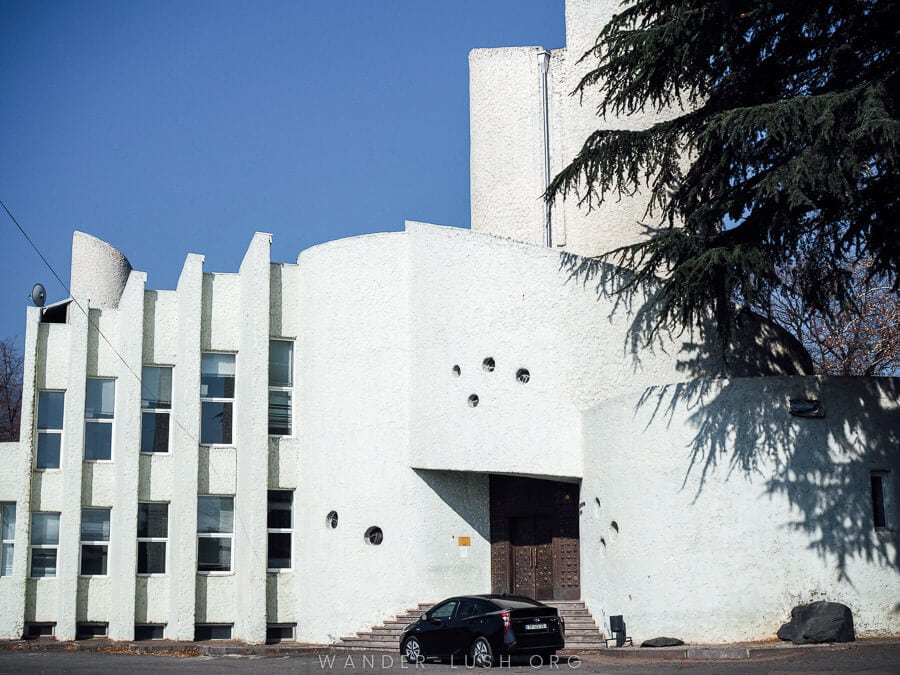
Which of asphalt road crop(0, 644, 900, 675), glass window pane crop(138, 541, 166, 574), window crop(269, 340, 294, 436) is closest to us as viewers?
asphalt road crop(0, 644, 900, 675)

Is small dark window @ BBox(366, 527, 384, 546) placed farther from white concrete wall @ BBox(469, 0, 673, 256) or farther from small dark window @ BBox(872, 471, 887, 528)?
small dark window @ BBox(872, 471, 887, 528)

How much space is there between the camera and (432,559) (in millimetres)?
24875

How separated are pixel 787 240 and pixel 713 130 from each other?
2724mm

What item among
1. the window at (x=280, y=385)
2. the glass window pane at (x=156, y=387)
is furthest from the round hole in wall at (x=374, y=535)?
the glass window pane at (x=156, y=387)

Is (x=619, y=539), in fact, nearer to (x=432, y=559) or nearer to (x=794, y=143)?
(x=432, y=559)

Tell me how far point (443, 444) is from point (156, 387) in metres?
8.11

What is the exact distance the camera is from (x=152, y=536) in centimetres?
2744

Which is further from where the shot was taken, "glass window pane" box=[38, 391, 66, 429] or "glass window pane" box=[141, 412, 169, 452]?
"glass window pane" box=[38, 391, 66, 429]

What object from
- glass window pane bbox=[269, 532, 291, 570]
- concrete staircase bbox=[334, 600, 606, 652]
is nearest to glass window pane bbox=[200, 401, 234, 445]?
glass window pane bbox=[269, 532, 291, 570]

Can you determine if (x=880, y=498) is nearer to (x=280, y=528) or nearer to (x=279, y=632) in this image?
(x=280, y=528)

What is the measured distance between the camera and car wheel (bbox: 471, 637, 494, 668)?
1849 centimetres

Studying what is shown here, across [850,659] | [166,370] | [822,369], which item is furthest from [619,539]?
[822,369]

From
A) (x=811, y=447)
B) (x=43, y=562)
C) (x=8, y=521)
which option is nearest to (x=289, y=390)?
(x=43, y=562)

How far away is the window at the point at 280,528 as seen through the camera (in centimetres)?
2688
